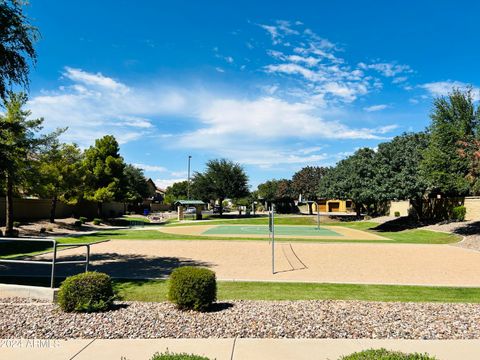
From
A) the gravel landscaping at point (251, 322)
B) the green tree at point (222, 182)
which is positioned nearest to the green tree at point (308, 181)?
the green tree at point (222, 182)

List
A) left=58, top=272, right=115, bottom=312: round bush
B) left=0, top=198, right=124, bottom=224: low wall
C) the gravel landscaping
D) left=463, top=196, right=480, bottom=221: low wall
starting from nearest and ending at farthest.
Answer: the gravel landscaping, left=58, top=272, right=115, bottom=312: round bush, left=463, top=196, right=480, bottom=221: low wall, left=0, top=198, right=124, bottom=224: low wall

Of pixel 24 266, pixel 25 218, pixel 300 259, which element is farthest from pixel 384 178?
pixel 25 218

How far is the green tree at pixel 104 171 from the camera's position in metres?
43.8

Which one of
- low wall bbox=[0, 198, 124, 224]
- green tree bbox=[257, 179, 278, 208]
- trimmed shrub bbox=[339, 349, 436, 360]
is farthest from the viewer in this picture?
green tree bbox=[257, 179, 278, 208]

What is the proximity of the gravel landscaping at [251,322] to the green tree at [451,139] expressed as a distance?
19596 mm

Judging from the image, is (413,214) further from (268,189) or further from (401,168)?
(268,189)

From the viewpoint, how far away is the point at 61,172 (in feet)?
118

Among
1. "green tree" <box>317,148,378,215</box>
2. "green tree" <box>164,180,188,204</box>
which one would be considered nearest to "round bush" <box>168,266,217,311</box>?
"green tree" <box>317,148,378,215</box>

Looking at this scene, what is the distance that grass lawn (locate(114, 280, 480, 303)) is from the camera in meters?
9.42

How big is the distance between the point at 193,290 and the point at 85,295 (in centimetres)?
211

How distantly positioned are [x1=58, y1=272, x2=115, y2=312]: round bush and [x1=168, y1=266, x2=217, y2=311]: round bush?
133 centimetres

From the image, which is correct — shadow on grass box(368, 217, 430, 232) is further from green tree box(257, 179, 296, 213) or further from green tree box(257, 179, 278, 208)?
green tree box(257, 179, 278, 208)

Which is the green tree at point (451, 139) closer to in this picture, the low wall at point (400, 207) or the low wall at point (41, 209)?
the low wall at point (400, 207)

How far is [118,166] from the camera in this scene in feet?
156
